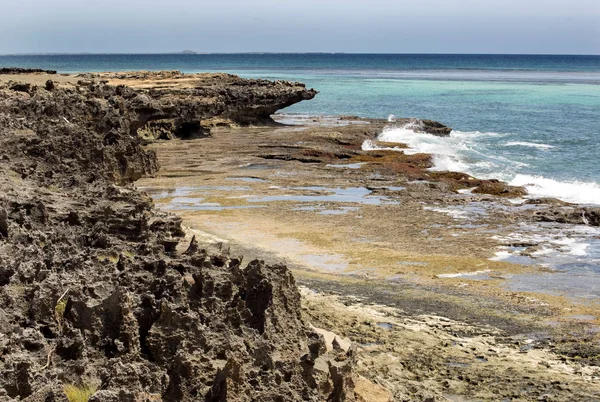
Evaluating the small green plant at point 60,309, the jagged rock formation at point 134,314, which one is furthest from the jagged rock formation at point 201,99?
the small green plant at point 60,309

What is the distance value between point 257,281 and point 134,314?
1.46 metres

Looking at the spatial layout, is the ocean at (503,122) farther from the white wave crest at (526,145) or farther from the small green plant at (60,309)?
the small green plant at (60,309)

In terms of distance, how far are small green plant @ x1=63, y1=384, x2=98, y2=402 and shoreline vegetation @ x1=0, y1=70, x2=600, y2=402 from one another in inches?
1.9

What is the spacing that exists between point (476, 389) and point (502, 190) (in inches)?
708

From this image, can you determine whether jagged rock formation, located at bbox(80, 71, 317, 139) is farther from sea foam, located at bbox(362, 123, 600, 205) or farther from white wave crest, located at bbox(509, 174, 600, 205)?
white wave crest, located at bbox(509, 174, 600, 205)

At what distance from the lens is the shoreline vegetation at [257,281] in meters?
Result: 6.79

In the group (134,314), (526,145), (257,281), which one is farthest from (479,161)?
(134,314)

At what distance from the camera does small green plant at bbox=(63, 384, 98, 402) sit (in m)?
6.09

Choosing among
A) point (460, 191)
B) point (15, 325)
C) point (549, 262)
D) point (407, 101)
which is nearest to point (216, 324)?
point (15, 325)

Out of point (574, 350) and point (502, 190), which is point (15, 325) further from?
point (502, 190)

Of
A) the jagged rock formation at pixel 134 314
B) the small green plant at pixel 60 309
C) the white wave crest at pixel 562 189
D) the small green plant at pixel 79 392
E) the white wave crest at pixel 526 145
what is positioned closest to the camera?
the small green plant at pixel 79 392

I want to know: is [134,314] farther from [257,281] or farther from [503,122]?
[503,122]

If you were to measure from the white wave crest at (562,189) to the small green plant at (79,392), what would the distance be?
23.9 meters

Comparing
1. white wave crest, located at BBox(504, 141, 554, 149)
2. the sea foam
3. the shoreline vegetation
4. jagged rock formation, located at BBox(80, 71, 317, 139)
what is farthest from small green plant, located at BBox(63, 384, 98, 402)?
white wave crest, located at BBox(504, 141, 554, 149)
